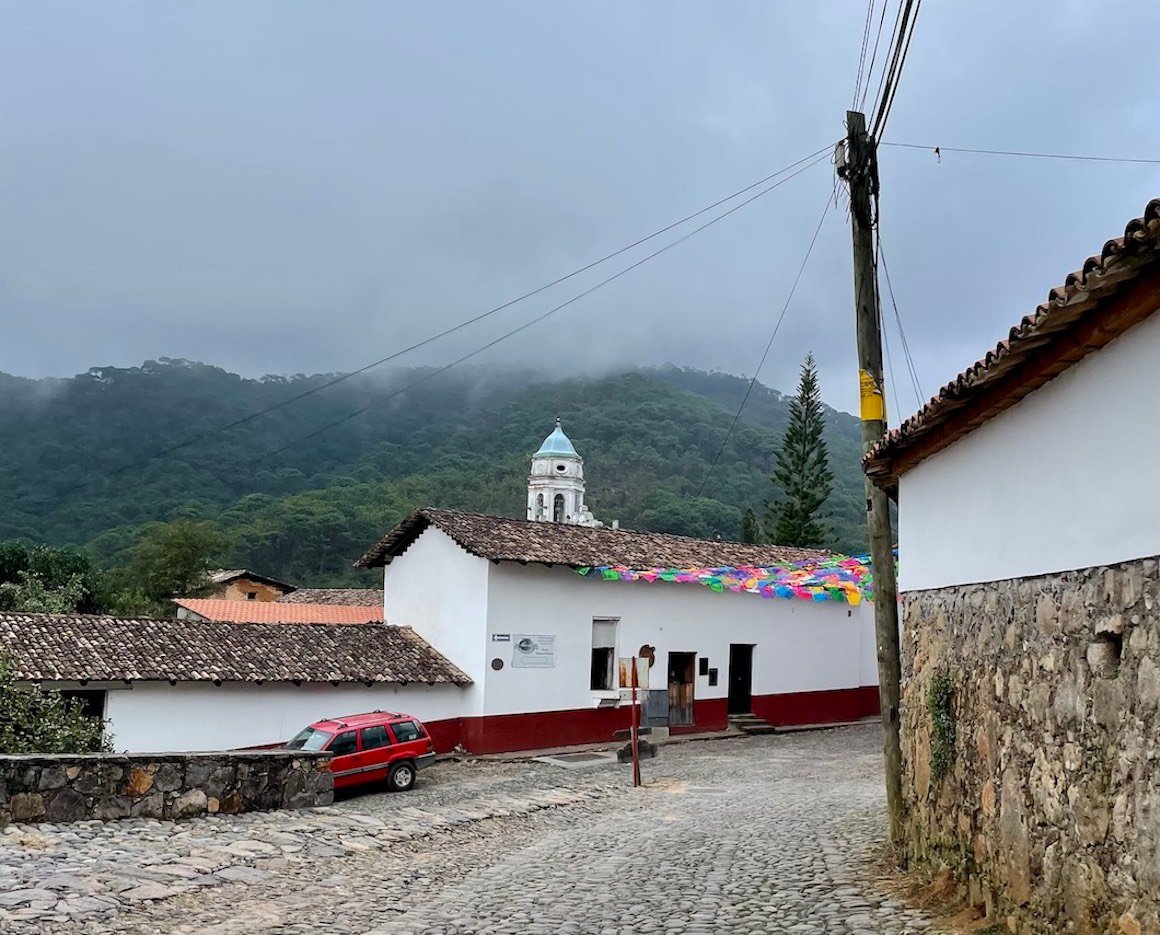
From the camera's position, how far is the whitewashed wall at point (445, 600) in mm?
19359

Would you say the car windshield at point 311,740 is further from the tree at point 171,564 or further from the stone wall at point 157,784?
the tree at point 171,564

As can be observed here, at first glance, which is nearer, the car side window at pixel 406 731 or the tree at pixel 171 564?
the car side window at pixel 406 731

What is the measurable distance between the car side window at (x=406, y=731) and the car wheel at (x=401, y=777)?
373mm

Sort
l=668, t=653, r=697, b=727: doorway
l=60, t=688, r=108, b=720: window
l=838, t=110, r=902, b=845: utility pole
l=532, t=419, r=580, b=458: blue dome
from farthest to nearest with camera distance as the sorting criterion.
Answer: l=532, t=419, r=580, b=458: blue dome → l=668, t=653, r=697, b=727: doorway → l=60, t=688, r=108, b=720: window → l=838, t=110, r=902, b=845: utility pole

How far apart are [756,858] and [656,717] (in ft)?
42.2

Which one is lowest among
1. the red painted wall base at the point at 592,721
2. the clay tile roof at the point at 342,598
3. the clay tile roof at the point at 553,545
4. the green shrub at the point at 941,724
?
the red painted wall base at the point at 592,721

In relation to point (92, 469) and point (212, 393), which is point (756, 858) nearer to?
point (92, 469)

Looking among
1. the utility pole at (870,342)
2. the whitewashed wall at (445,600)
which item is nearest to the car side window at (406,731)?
the whitewashed wall at (445,600)

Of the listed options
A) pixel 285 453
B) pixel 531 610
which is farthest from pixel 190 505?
pixel 531 610

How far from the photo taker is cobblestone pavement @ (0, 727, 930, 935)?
700 centimetres

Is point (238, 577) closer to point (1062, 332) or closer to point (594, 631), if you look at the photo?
point (594, 631)

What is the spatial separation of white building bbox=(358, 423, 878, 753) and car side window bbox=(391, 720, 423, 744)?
3.81m

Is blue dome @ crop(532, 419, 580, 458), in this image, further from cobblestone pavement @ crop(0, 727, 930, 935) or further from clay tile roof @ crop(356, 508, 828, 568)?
cobblestone pavement @ crop(0, 727, 930, 935)

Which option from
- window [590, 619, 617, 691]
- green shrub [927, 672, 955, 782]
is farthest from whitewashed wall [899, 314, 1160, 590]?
window [590, 619, 617, 691]
